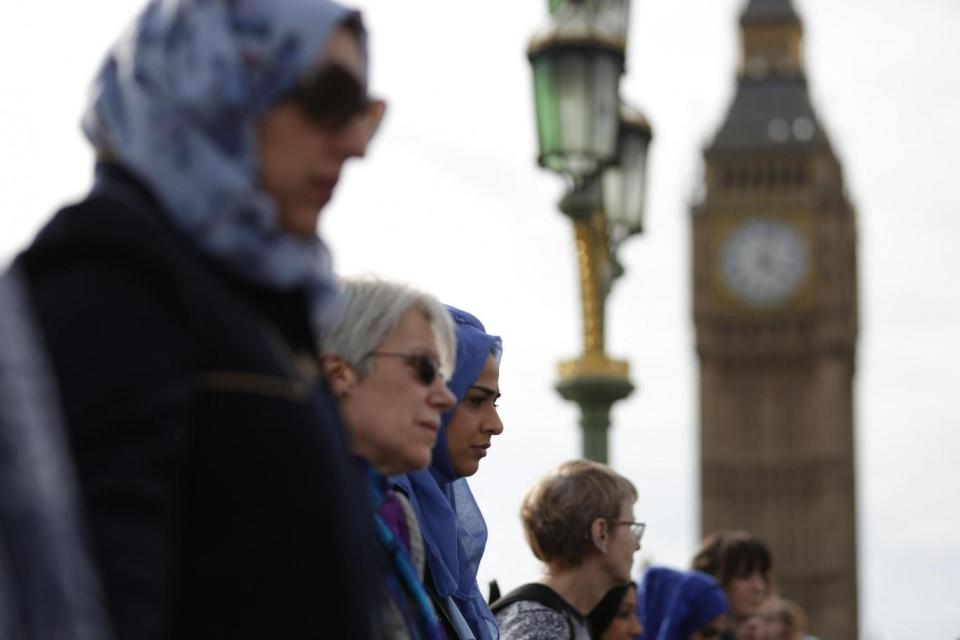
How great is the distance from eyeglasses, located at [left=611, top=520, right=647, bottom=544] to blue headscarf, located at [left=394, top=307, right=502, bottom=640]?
0.33 meters

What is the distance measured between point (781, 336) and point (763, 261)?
2.39 meters

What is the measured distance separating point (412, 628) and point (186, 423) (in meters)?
1.10

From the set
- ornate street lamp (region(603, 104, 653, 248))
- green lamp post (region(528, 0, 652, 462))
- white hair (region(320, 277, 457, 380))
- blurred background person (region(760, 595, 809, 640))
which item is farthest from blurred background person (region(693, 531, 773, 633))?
white hair (region(320, 277, 457, 380))

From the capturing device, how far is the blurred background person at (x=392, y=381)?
93.8 inches

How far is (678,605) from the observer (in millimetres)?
5648

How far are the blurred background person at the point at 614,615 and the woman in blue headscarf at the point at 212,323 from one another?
272 cm

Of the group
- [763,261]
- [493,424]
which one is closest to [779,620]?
[493,424]

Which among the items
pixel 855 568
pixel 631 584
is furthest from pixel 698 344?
pixel 631 584

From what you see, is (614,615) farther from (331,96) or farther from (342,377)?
(331,96)

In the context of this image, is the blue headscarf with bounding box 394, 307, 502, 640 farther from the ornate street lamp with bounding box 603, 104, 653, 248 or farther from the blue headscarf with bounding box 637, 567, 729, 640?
the ornate street lamp with bounding box 603, 104, 653, 248

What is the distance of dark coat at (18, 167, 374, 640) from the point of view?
4.83 ft

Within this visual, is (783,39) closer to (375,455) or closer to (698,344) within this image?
(698,344)

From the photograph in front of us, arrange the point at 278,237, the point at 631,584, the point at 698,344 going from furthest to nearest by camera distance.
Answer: the point at 698,344
the point at 631,584
the point at 278,237

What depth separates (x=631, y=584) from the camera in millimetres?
4418
